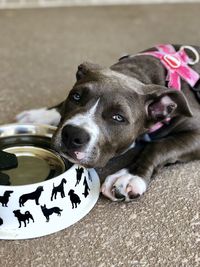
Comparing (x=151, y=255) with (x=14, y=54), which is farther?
(x=14, y=54)

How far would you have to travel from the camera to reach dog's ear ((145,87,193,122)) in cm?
187

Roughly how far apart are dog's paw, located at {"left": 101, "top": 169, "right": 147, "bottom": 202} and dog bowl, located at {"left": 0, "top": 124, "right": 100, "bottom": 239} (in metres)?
0.06

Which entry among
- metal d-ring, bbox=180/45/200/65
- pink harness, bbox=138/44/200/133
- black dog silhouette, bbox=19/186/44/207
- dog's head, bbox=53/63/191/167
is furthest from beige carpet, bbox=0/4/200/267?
metal d-ring, bbox=180/45/200/65

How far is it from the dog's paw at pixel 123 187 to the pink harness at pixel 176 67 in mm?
283

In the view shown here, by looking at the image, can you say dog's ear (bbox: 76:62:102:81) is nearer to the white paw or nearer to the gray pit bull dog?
the gray pit bull dog

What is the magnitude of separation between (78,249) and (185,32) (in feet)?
9.45

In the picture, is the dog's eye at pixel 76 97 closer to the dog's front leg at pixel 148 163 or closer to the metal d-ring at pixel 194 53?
the dog's front leg at pixel 148 163

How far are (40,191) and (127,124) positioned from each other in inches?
16.9

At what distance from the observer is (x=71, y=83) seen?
9.77 feet

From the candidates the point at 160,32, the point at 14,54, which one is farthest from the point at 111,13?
the point at 14,54

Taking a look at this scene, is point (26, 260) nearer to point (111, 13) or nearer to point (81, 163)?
point (81, 163)

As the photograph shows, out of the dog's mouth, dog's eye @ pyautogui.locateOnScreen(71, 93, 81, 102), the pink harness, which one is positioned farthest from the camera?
the pink harness

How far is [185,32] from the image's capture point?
408 centimetres

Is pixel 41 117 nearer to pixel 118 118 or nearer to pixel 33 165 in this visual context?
pixel 33 165
